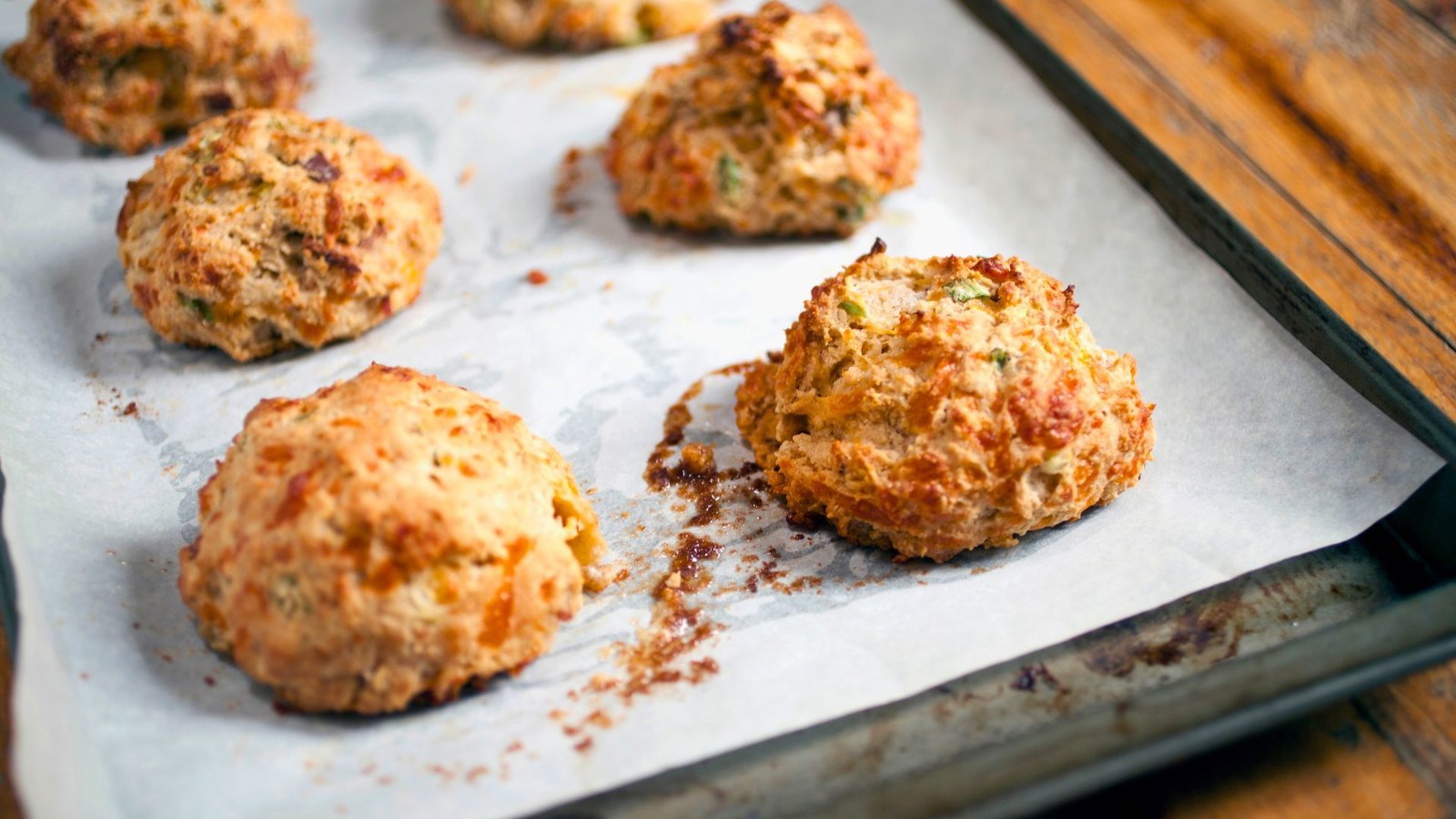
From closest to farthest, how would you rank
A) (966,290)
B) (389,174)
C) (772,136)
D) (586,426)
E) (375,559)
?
(375,559), (966,290), (586,426), (389,174), (772,136)

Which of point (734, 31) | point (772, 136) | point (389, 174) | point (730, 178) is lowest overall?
point (389, 174)

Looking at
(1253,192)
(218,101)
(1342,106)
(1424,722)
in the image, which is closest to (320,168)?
(218,101)

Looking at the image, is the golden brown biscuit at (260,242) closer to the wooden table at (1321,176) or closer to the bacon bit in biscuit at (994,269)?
the bacon bit in biscuit at (994,269)

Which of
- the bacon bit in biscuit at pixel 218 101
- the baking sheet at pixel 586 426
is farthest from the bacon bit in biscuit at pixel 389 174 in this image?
the bacon bit in biscuit at pixel 218 101

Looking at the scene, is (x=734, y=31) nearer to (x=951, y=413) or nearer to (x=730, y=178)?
(x=730, y=178)

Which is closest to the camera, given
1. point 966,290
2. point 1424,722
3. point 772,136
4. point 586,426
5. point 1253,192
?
point 1424,722

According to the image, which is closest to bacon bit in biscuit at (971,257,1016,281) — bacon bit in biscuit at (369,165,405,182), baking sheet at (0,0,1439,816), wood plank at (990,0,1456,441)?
baking sheet at (0,0,1439,816)

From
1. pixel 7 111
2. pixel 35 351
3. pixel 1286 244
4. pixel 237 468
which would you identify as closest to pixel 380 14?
pixel 7 111

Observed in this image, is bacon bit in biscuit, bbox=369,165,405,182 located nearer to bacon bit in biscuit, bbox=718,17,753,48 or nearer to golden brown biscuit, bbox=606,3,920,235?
golden brown biscuit, bbox=606,3,920,235

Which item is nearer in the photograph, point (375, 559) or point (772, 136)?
point (375, 559)
